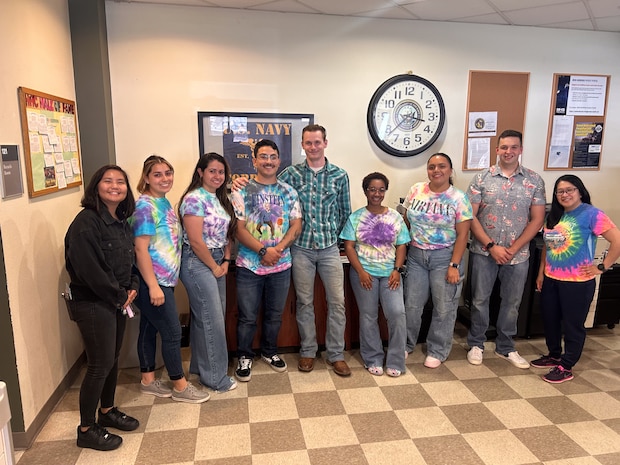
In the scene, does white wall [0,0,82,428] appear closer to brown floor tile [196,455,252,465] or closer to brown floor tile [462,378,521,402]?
brown floor tile [196,455,252,465]

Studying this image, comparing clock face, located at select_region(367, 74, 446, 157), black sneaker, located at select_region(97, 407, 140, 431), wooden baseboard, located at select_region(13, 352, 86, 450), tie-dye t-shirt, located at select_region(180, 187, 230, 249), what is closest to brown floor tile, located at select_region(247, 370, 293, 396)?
black sneaker, located at select_region(97, 407, 140, 431)

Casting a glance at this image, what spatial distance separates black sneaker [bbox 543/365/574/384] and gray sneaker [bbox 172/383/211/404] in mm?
2096

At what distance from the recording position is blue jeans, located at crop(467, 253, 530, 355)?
9.53ft

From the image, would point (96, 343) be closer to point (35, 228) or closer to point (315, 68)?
point (35, 228)

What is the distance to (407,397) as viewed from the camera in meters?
2.53

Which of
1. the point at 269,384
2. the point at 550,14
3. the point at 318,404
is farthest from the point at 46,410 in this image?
the point at 550,14

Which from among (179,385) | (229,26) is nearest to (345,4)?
(229,26)

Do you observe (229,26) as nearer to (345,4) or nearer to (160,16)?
(160,16)

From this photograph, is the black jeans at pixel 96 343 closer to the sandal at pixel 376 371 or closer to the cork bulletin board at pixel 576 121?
the sandal at pixel 376 371

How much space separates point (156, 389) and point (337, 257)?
1.33m

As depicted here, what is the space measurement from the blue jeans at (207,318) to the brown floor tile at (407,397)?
0.96 metres

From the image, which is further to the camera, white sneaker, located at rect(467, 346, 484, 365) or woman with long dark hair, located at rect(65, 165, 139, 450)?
white sneaker, located at rect(467, 346, 484, 365)

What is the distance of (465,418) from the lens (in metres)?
2.33

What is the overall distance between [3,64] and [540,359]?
11.5 feet
